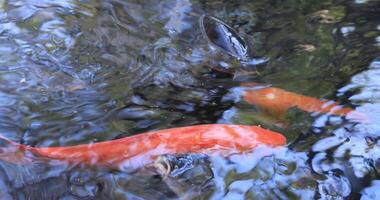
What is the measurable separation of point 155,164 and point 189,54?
1.16 metres

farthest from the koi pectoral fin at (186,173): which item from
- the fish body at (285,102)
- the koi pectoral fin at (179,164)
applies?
the fish body at (285,102)

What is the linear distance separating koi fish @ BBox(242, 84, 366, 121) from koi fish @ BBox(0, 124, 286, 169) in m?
0.27

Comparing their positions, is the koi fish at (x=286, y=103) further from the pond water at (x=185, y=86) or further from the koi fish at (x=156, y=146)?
the koi fish at (x=156, y=146)

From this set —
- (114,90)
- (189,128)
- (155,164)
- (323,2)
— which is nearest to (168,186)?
(155,164)

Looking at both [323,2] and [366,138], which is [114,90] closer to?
[366,138]

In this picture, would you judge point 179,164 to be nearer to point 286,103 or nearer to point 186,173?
point 186,173

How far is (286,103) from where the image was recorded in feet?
9.64

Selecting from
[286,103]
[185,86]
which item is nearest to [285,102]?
[286,103]

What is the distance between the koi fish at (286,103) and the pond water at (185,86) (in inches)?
1.7

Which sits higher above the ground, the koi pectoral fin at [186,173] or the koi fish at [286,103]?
the koi fish at [286,103]

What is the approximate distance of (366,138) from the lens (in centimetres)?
265

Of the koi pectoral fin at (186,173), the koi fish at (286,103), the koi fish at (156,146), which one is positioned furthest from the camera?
the koi fish at (286,103)

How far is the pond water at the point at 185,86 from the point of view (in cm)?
246

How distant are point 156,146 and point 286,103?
30.4 inches
